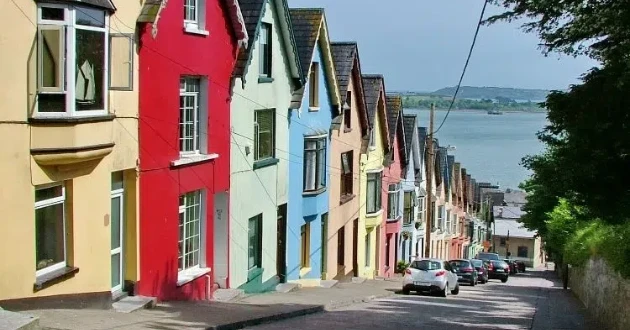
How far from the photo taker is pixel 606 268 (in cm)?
2514

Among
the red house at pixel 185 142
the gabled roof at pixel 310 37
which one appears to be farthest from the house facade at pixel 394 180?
the red house at pixel 185 142

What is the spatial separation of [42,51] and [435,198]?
52.7 metres

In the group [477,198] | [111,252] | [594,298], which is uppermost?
[111,252]

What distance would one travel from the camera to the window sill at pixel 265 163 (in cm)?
2497

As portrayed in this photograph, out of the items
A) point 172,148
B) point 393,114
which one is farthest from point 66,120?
point 393,114

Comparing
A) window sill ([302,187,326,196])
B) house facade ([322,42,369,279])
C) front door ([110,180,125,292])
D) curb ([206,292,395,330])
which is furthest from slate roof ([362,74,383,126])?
front door ([110,180,125,292])

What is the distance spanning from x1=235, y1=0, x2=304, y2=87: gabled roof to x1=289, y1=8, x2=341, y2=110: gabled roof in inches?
43.3

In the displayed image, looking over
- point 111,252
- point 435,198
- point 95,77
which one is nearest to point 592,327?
point 111,252

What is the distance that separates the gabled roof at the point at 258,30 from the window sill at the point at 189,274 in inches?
197

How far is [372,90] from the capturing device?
136 ft

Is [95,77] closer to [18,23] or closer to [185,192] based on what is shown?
[18,23]

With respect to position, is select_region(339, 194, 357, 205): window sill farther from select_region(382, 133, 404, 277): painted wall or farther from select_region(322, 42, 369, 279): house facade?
select_region(382, 133, 404, 277): painted wall

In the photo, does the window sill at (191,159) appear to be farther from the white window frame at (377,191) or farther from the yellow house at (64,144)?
the white window frame at (377,191)

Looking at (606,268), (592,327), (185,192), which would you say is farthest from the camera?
(606,268)
